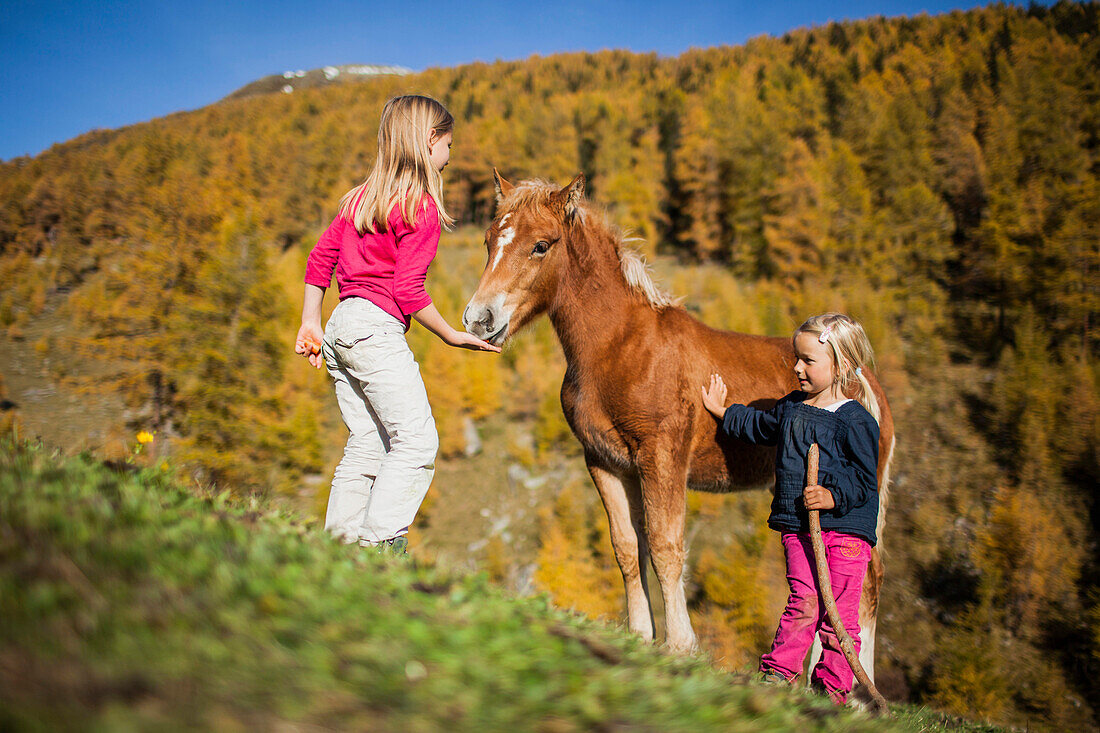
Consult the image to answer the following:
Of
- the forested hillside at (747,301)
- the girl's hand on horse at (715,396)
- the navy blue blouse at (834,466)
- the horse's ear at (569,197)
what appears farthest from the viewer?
the forested hillside at (747,301)

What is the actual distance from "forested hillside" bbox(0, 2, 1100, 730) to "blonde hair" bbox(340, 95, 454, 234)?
1891 millimetres

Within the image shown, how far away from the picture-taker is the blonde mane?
469 centimetres

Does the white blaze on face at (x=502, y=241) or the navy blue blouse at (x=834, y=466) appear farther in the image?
the white blaze on face at (x=502, y=241)

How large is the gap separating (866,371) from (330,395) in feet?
116

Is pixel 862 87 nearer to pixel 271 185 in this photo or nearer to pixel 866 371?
pixel 271 185

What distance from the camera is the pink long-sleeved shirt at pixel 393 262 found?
3.75m

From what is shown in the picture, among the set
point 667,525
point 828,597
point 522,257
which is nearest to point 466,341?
point 522,257

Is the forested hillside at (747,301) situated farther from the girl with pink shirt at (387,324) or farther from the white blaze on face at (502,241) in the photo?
the girl with pink shirt at (387,324)

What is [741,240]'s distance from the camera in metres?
55.3

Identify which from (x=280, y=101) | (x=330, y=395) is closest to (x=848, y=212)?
(x=330, y=395)

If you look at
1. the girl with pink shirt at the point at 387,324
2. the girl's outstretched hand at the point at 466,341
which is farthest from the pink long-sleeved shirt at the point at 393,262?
the girl's outstretched hand at the point at 466,341

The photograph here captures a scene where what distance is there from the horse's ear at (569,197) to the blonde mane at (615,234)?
0.21 feet

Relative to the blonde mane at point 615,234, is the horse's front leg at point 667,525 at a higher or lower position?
lower

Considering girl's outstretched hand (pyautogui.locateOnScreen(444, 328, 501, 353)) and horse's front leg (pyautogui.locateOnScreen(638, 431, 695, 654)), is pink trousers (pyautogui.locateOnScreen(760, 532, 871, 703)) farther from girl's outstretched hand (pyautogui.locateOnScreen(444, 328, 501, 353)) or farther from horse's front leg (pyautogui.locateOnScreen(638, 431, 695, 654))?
girl's outstretched hand (pyautogui.locateOnScreen(444, 328, 501, 353))
